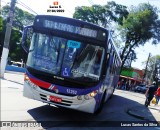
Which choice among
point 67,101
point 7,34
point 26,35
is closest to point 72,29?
point 26,35

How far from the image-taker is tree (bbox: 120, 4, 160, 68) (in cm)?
5166

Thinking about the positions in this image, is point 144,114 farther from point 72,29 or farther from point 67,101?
point 72,29

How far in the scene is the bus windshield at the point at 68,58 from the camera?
355 inches

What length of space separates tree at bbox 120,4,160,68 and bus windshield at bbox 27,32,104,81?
144 ft

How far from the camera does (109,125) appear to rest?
1001cm

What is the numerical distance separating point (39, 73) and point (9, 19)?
1260 centimetres

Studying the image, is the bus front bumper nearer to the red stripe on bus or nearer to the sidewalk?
the red stripe on bus

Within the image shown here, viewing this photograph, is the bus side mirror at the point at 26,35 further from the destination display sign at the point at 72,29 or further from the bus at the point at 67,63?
the destination display sign at the point at 72,29

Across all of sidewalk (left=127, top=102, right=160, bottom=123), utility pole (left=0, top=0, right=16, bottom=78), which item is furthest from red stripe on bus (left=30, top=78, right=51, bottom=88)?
utility pole (left=0, top=0, right=16, bottom=78)

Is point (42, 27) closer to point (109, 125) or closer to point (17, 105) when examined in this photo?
point (17, 105)

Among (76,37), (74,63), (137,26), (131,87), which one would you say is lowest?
(131,87)

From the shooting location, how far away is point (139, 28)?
51562 mm

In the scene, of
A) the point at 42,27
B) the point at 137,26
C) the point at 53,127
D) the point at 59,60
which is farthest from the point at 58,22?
the point at 137,26

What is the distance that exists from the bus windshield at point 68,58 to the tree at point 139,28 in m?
43.7
